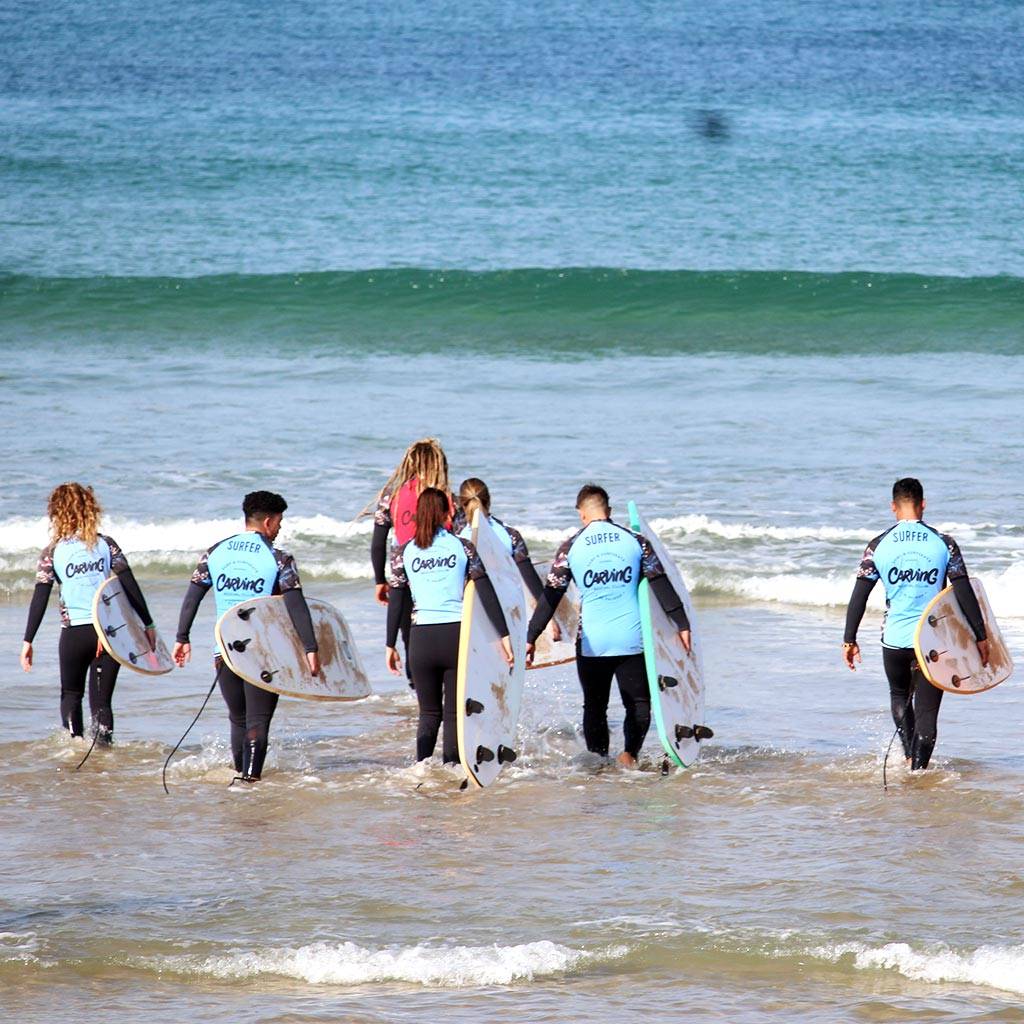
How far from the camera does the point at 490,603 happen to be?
771 cm

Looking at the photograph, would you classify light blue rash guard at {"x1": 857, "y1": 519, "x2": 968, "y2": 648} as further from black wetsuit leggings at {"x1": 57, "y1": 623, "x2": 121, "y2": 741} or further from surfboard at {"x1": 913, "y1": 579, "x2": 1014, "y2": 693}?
black wetsuit leggings at {"x1": 57, "y1": 623, "x2": 121, "y2": 741}

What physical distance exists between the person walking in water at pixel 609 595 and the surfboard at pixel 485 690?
0.91 feet

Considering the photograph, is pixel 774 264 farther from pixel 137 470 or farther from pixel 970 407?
pixel 137 470

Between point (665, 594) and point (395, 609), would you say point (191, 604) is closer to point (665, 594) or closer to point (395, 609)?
point (395, 609)

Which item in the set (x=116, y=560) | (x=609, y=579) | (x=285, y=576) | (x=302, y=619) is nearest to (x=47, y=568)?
(x=116, y=560)

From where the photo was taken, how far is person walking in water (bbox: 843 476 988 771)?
7.65 m

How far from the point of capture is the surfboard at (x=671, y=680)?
798cm

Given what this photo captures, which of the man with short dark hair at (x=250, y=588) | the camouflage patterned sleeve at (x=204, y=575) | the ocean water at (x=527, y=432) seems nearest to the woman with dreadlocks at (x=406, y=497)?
the man with short dark hair at (x=250, y=588)

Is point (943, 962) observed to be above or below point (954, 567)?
below

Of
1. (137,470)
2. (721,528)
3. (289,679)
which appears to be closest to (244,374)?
(137,470)

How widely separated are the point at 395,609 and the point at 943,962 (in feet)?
14.1

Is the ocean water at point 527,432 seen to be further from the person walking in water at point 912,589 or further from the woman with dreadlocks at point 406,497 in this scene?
the woman with dreadlocks at point 406,497

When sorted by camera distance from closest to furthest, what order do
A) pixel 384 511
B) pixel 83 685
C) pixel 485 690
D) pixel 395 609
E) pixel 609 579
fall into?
Result: pixel 485 690
pixel 609 579
pixel 83 685
pixel 395 609
pixel 384 511

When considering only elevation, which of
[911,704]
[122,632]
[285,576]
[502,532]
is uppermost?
[502,532]
